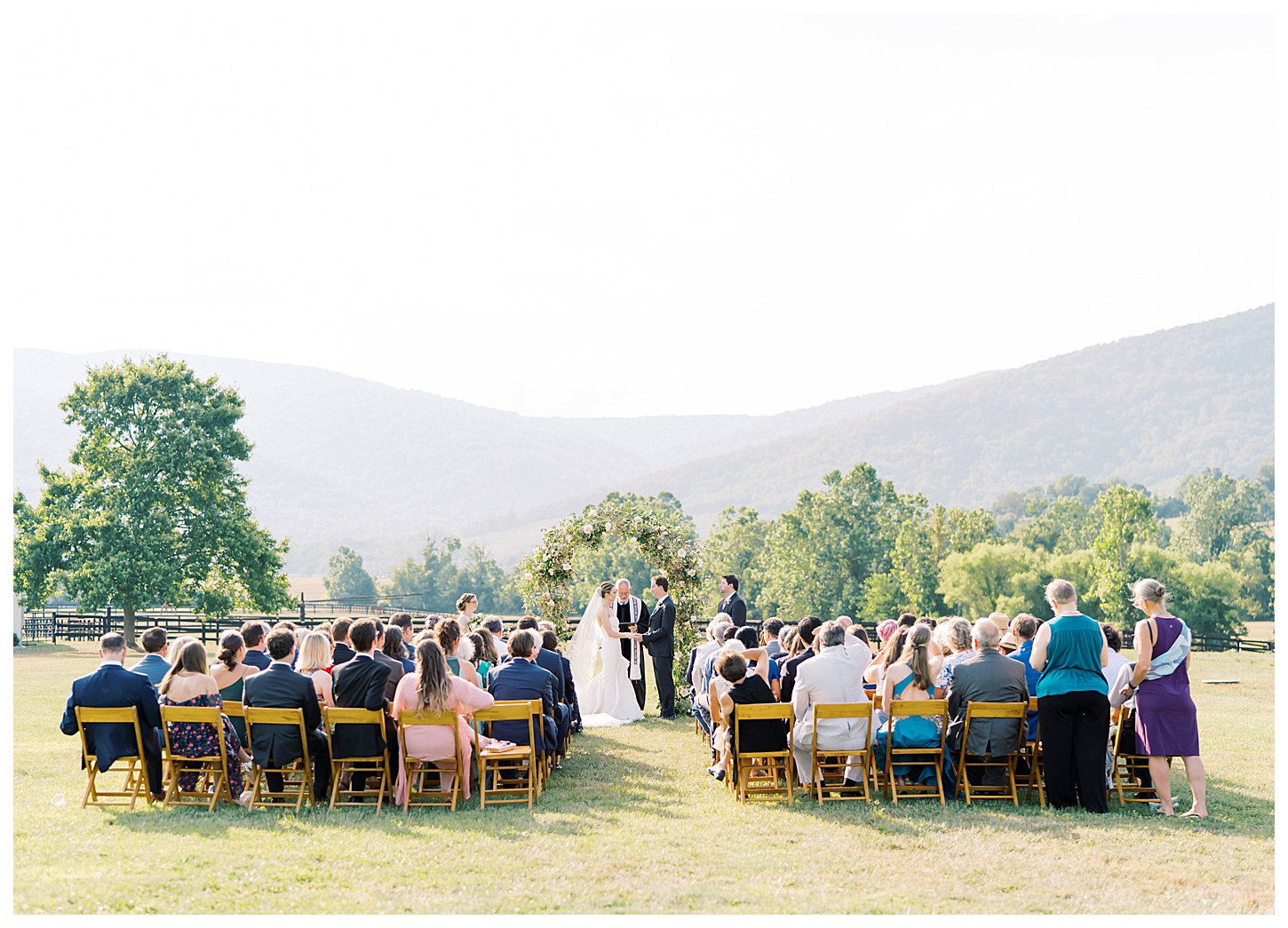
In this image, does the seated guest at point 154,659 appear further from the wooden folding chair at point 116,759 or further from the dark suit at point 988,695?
the dark suit at point 988,695

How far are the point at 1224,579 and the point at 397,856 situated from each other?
5957cm

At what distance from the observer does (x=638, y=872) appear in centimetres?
736

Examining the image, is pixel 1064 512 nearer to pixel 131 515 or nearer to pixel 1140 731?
pixel 131 515

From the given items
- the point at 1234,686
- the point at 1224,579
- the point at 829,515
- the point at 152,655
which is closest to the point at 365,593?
the point at 829,515

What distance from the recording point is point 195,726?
9258 millimetres

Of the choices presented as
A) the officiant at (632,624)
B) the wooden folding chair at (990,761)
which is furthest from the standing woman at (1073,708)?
the officiant at (632,624)

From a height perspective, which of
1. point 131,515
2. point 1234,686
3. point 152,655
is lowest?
point 1234,686

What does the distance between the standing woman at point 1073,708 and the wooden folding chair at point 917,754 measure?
800 mm

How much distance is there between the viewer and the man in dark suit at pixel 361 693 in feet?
30.4

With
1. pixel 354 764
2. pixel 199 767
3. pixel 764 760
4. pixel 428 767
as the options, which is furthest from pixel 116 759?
pixel 764 760

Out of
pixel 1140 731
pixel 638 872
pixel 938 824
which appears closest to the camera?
pixel 638 872

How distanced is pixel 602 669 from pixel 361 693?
262 inches

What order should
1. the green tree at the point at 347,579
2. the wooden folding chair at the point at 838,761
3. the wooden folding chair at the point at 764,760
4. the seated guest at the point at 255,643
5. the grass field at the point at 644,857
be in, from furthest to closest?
1. the green tree at the point at 347,579
2. the seated guest at the point at 255,643
3. the wooden folding chair at the point at 764,760
4. the wooden folding chair at the point at 838,761
5. the grass field at the point at 644,857

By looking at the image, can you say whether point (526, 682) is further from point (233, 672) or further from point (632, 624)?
point (632, 624)
